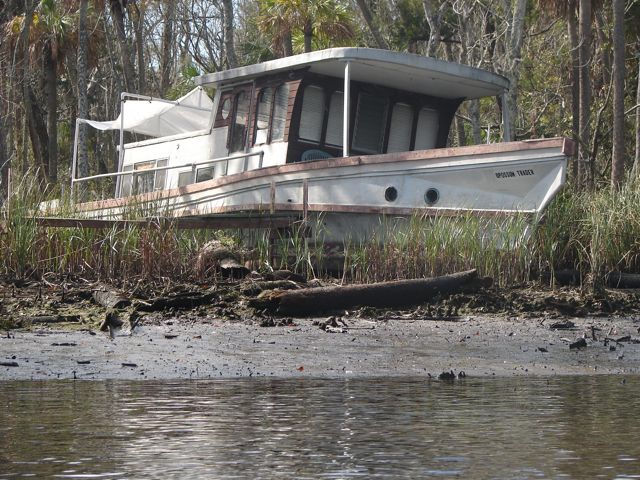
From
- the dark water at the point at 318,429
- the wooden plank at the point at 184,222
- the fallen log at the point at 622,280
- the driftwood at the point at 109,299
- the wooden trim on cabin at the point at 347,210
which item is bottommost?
the dark water at the point at 318,429

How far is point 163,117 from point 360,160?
6.21 metres

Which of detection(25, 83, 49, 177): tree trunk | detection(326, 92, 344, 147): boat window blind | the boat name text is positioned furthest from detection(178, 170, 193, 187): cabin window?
detection(25, 83, 49, 177): tree trunk

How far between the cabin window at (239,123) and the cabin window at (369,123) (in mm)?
1871

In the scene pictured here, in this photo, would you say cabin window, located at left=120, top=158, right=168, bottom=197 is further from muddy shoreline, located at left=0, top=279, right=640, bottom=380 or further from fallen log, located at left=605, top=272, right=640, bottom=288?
fallen log, located at left=605, top=272, right=640, bottom=288

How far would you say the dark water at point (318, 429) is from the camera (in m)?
4.52

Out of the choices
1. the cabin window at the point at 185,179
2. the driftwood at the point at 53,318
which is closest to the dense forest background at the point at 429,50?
the cabin window at the point at 185,179

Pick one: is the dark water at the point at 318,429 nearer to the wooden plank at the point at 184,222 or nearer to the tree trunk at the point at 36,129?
the wooden plank at the point at 184,222

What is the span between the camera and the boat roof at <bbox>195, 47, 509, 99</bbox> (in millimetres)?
15430

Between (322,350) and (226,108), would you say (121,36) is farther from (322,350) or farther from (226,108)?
(322,350)

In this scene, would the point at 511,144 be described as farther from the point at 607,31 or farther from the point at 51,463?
the point at 607,31

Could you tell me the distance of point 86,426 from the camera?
546 centimetres

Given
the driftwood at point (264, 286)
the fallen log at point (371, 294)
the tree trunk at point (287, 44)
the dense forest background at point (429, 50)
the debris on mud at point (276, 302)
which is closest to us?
the debris on mud at point (276, 302)

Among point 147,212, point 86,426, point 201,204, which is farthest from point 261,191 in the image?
point 86,426

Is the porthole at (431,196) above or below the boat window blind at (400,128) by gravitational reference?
below
